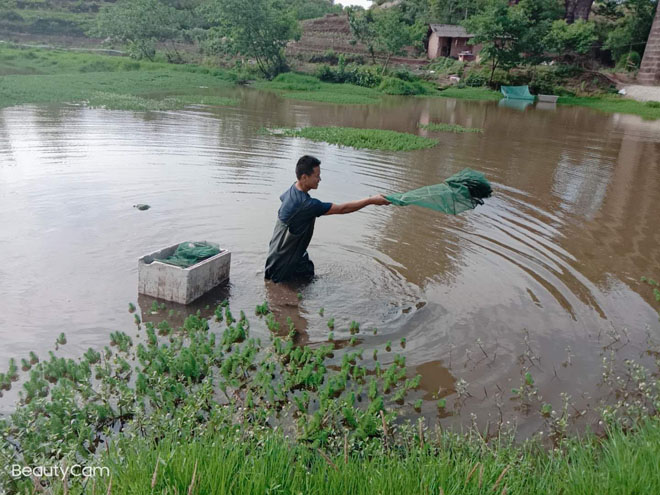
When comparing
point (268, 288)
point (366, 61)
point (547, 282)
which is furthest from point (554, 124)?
point (366, 61)

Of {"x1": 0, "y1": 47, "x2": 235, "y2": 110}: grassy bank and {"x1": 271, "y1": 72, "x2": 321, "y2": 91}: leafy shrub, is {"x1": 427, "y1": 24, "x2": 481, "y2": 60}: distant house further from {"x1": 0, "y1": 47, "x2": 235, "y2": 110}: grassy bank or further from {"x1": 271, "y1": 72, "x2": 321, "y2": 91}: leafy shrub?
{"x1": 0, "y1": 47, "x2": 235, "y2": 110}: grassy bank

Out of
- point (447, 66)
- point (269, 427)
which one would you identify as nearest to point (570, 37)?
point (447, 66)

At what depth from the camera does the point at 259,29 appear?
138 feet

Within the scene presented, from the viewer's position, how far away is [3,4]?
168ft

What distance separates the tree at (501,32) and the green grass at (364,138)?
99.9ft

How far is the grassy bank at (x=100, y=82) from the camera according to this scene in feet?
71.2

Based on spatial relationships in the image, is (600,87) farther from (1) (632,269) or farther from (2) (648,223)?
(1) (632,269)

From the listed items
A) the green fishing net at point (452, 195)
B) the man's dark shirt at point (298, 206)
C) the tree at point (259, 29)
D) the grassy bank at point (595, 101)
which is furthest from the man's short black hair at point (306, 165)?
the tree at point (259, 29)

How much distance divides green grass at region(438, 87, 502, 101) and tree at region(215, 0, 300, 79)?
14372 mm

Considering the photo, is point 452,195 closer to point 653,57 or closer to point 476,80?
point 476,80

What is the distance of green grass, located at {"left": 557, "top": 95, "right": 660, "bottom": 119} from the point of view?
111 feet

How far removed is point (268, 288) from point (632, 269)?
18.1ft

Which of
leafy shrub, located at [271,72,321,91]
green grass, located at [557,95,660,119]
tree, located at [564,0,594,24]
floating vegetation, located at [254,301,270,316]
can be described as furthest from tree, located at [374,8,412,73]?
floating vegetation, located at [254,301,270,316]

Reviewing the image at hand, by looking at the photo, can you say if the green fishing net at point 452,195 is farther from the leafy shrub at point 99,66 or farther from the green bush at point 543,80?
the green bush at point 543,80
